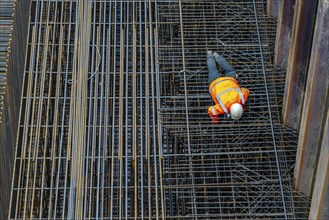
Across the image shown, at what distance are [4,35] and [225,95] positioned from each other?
25.8 feet

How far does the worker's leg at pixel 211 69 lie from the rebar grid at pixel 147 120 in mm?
468

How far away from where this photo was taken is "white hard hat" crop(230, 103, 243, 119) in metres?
28.2

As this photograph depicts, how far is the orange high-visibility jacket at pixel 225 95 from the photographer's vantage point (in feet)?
93.4

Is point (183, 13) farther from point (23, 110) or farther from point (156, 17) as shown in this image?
point (23, 110)

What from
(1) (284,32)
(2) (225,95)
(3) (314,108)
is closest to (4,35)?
(2) (225,95)

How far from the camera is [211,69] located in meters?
29.8

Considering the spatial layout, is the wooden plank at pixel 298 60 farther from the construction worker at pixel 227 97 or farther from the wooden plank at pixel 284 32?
the construction worker at pixel 227 97

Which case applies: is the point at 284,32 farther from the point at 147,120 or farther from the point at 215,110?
the point at 147,120

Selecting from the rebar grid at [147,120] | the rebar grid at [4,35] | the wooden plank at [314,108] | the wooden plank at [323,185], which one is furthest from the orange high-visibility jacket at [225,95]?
the rebar grid at [4,35]

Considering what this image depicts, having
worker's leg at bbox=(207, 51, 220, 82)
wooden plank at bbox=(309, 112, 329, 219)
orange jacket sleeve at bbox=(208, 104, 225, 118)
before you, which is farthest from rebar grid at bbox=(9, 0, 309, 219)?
wooden plank at bbox=(309, 112, 329, 219)

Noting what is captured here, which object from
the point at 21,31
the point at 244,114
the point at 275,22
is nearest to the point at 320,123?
the point at 244,114

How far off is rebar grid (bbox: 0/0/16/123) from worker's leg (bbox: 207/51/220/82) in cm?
640

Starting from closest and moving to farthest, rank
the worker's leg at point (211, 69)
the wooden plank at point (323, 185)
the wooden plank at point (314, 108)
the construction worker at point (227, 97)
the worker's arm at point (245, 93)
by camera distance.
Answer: the wooden plank at point (323, 185) → the wooden plank at point (314, 108) → the construction worker at point (227, 97) → the worker's arm at point (245, 93) → the worker's leg at point (211, 69)

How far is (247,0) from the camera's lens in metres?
32.2
